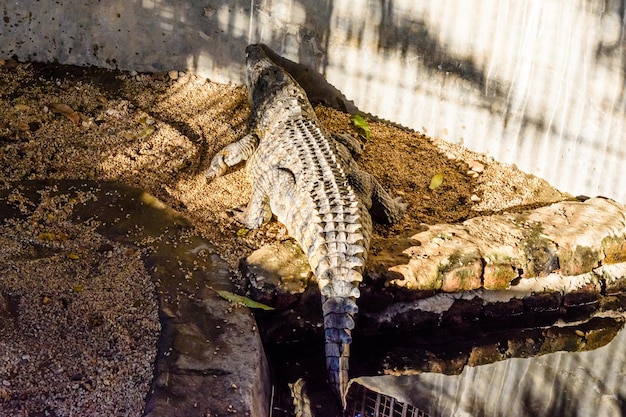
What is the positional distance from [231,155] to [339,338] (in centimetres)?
210

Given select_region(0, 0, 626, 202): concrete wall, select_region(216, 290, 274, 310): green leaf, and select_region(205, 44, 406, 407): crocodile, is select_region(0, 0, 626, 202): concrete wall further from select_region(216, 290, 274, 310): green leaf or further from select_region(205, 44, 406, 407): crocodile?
select_region(216, 290, 274, 310): green leaf

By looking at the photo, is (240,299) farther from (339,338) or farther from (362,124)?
(362,124)

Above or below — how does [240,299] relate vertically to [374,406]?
above

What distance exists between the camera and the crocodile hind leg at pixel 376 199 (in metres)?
5.08

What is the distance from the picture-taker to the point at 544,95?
5.52 meters

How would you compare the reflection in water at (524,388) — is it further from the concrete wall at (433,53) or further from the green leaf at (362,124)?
the green leaf at (362,124)

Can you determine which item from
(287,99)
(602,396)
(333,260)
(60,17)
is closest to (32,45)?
(60,17)

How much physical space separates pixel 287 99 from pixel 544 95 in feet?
6.17

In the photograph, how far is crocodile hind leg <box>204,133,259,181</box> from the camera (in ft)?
18.2

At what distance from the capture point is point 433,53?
19.3ft

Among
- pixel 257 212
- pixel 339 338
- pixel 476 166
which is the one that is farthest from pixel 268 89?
pixel 339 338

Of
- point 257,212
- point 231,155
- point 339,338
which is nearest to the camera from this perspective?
point 339,338

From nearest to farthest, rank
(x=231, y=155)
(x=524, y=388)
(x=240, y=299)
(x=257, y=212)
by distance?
(x=240, y=299), (x=524, y=388), (x=257, y=212), (x=231, y=155)

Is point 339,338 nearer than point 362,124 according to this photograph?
Yes
